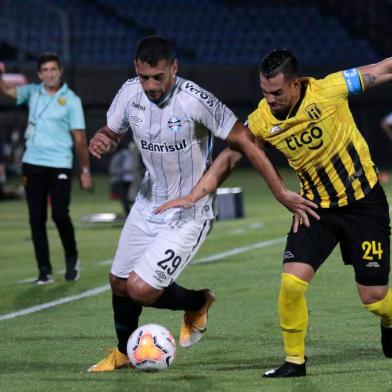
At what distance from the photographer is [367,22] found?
3406 centimetres

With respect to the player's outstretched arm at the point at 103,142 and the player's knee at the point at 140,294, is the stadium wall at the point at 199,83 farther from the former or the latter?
the player's knee at the point at 140,294

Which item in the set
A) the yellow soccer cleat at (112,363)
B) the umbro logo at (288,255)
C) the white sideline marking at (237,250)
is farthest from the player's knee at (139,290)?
the white sideline marking at (237,250)

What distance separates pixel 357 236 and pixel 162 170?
1204mm

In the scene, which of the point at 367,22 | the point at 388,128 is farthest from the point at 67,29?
the point at 388,128

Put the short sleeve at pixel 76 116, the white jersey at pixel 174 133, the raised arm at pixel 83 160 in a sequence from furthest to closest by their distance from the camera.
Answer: the short sleeve at pixel 76 116
the raised arm at pixel 83 160
the white jersey at pixel 174 133

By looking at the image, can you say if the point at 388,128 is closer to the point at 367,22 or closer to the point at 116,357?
the point at 116,357

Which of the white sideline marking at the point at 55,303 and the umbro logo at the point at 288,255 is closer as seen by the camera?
the umbro logo at the point at 288,255

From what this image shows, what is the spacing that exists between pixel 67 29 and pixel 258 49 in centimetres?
523

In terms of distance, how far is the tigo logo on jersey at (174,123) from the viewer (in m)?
7.05

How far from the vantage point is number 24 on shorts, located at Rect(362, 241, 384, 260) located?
696cm

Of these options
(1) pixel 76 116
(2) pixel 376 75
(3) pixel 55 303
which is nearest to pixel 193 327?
(2) pixel 376 75

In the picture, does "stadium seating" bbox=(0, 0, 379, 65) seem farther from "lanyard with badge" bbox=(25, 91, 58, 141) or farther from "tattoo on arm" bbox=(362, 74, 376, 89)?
Answer: "tattoo on arm" bbox=(362, 74, 376, 89)

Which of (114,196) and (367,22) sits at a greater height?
(367,22)

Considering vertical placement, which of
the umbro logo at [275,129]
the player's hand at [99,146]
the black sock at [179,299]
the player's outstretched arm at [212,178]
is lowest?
the black sock at [179,299]
